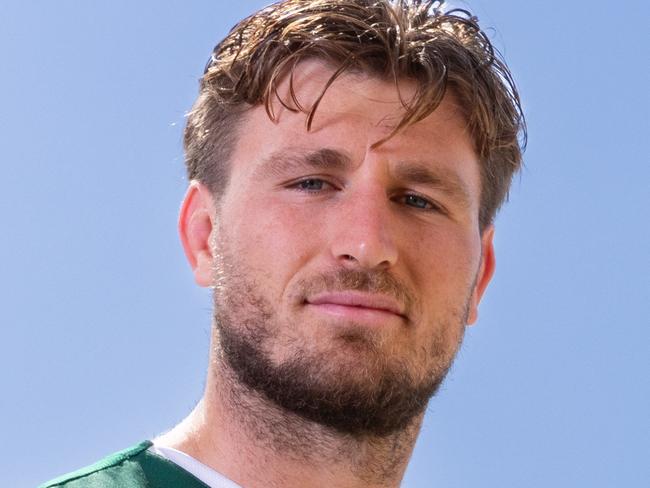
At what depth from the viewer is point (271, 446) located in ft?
→ 9.79

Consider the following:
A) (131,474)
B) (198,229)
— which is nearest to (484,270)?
(198,229)

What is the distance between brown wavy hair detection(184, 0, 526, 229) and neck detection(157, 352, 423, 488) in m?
0.68

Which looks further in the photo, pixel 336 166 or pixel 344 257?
pixel 336 166

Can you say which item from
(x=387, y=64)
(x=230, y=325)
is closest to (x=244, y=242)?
(x=230, y=325)

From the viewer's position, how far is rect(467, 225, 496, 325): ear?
3469mm

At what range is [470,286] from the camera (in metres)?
3.26

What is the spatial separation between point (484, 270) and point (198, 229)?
103 centimetres

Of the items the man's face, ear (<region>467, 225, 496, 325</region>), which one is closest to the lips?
the man's face

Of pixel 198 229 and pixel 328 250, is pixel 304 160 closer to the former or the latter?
pixel 328 250

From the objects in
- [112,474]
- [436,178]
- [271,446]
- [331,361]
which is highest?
[436,178]

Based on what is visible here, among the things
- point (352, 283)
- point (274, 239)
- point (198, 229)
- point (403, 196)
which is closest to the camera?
point (352, 283)

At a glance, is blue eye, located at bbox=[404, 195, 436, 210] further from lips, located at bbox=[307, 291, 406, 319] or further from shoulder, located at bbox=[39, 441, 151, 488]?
shoulder, located at bbox=[39, 441, 151, 488]

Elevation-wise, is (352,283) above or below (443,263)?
below

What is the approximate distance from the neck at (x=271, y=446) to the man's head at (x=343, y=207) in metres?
0.05
